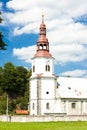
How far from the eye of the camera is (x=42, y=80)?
78.6 m

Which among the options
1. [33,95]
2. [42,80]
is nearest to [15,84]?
[33,95]

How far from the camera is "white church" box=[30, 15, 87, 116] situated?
78.0 m

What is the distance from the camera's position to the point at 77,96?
80.8 metres

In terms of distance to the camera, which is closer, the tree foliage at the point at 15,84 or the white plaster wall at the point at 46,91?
the white plaster wall at the point at 46,91

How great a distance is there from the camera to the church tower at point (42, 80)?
7800 centimetres

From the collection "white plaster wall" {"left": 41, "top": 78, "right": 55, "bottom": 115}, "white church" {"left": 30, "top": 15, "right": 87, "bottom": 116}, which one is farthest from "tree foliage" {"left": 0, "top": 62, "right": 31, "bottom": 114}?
"white plaster wall" {"left": 41, "top": 78, "right": 55, "bottom": 115}

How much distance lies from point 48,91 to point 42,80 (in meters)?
2.27

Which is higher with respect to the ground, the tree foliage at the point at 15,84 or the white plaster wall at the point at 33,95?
the tree foliage at the point at 15,84

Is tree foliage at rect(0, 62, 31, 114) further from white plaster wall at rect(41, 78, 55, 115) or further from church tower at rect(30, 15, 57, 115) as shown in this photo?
white plaster wall at rect(41, 78, 55, 115)

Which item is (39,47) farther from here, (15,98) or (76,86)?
(15,98)

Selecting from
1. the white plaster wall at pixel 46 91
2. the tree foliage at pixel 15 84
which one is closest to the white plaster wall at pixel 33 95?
the white plaster wall at pixel 46 91

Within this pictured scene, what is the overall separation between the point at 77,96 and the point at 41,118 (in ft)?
64.0

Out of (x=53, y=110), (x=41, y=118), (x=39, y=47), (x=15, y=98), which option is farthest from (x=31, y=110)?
(x=15, y=98)

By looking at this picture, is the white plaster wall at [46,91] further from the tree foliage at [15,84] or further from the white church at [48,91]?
the tree foliage at [15,84]
